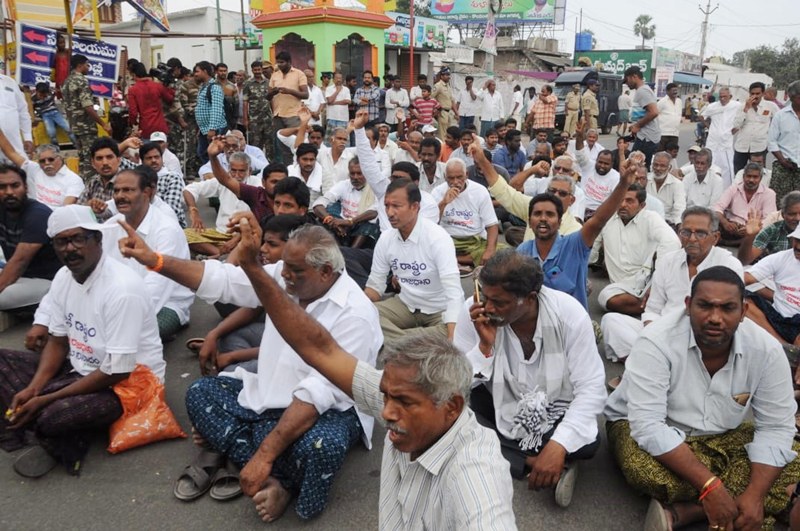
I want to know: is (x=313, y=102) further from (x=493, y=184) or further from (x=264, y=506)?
(x=264, y=506)

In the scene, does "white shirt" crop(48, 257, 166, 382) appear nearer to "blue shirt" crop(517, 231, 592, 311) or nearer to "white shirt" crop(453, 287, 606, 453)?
"white shirt" crop(453, 287, 606, 453)

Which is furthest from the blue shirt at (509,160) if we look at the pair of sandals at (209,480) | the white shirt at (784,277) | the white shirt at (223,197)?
the pair of sandals at (209,480)

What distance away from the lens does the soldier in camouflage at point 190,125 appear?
10914 millimetres

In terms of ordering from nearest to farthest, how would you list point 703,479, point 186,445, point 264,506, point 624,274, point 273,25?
point 703,479
point 264,506
point 186,445
point 624,274
point 273,25

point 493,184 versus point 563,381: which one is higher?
point 493,184

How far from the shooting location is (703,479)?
261 cm

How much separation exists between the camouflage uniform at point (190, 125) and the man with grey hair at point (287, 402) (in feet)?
28.0

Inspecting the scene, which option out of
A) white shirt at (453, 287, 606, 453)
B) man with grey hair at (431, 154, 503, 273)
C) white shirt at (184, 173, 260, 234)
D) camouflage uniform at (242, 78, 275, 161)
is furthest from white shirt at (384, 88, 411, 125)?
white shirt at (453, 287, 606, 453)

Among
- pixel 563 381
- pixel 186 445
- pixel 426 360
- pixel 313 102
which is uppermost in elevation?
pixel 313 102

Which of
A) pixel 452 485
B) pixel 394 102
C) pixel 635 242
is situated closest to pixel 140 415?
pixel 452 485

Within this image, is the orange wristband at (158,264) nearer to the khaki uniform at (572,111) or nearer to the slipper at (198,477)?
the slipper at (198,477)

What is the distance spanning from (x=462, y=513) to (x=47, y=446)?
262cm

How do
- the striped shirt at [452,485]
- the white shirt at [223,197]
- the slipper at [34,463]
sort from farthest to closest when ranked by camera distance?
the white shirt at [223,197] → the slipper at [34,463] → the striped shirt at [452,485]

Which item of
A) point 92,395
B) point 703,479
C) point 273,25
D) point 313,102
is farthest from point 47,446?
point 273,25
